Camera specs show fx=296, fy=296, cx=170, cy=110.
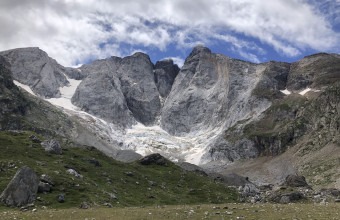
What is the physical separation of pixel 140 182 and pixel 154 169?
63.9 ft

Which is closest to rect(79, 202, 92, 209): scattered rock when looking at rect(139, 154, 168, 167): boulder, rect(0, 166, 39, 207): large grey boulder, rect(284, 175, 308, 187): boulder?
rect(0, 166, 39, 207): large grey boulder

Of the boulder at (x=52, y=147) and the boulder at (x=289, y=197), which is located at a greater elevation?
the boulder at (x=52, y=147)

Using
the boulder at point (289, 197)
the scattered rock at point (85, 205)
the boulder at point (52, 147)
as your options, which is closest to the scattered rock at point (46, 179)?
the scattered rock at point (85, 205)

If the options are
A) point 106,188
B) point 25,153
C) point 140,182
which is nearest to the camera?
point 106,188

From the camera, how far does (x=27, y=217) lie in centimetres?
2812

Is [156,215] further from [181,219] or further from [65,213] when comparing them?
[65,213]

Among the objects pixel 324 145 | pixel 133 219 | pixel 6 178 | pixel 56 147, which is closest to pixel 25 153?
pixel 56 147

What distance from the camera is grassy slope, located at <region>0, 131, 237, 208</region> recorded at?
44375mm

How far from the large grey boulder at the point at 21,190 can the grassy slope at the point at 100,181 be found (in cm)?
175

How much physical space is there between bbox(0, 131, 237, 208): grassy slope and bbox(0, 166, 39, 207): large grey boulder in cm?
175

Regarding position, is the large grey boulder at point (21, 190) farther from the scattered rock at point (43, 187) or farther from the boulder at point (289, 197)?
the boulder at point (289, 197)

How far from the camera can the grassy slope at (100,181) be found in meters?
44.4

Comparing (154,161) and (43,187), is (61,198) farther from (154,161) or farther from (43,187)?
(154,161)

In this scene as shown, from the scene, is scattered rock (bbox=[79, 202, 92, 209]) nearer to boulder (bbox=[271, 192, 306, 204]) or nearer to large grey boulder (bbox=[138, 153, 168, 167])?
boulder (bbox=[271, 192, 306, 204])
